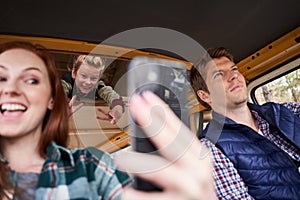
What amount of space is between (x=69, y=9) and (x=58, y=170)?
3.46ft

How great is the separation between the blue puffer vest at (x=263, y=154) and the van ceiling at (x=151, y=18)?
51 centimetres

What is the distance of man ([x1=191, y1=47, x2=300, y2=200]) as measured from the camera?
1663 mm

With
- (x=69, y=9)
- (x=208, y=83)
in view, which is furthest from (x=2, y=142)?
(x=208, y=83)

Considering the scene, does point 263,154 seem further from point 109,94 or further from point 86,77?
point 86,77

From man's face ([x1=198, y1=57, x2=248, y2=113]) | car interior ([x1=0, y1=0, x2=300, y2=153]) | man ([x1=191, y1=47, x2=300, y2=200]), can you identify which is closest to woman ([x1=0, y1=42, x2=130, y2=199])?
car interior ([x1=0, y1=0, x2=300, y2=153])

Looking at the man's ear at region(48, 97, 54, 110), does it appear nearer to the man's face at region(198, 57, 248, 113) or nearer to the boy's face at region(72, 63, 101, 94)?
the boy's face at region(72, 63, 101, 94)

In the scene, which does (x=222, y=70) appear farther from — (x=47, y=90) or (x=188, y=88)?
(x=47, y=90)

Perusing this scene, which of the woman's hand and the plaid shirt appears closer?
the woman's hand

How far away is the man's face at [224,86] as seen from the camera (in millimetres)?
1895

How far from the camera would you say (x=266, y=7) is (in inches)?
76.0

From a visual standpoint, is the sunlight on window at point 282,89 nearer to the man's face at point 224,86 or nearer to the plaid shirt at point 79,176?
the man's face at point 224,86

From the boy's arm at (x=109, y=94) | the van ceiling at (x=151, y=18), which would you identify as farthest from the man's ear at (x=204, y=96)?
the boy's arm at (x=109, y=94)

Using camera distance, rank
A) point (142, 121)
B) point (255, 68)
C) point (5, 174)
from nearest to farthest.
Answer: point (142, 121), point (5, 174), point (255, 68)

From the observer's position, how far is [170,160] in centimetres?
80
